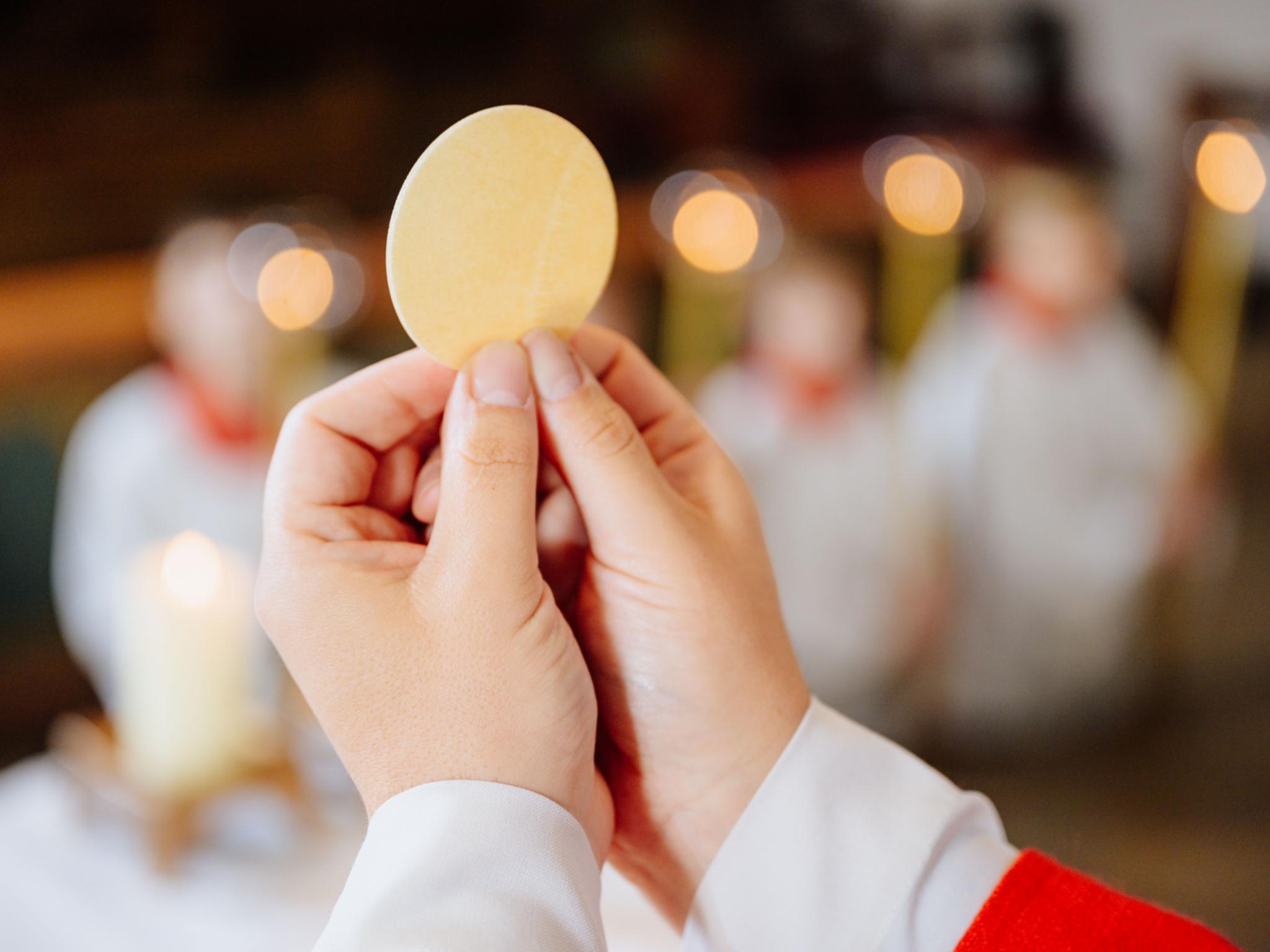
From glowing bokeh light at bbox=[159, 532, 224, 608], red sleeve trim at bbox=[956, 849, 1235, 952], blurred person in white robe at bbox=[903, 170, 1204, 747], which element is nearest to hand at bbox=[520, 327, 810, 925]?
red sleeve trim at bbox=[956, 849, 1235, 952]

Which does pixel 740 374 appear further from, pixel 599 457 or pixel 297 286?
pixel 599 457

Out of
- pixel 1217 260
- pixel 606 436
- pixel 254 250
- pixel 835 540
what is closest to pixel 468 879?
pixel 606 436

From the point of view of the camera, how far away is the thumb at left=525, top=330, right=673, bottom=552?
51 cm

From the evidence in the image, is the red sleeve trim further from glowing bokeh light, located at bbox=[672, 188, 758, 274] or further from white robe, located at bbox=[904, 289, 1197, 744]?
white robe, located at bbox=[904, 289, 1197, 744]

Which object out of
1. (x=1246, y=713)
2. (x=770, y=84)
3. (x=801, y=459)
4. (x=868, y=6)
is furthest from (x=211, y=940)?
(x=868, y=6)

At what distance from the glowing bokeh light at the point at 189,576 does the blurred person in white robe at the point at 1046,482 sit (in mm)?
1926

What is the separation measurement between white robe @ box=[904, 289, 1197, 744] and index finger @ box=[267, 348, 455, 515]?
6.91 ft

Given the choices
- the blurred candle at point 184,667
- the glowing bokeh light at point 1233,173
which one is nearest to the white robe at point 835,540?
the glowing bokeh light at point 1233,173

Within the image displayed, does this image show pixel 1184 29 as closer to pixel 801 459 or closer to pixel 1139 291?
pixel 1139 291

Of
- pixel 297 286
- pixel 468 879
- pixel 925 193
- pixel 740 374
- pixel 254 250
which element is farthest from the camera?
pixel 740 374

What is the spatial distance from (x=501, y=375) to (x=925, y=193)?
71.1 inches

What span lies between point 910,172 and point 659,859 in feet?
6.16

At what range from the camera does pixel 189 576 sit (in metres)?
0.87

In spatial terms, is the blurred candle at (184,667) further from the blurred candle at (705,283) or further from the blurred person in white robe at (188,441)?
the blurred candle at (705,283)
